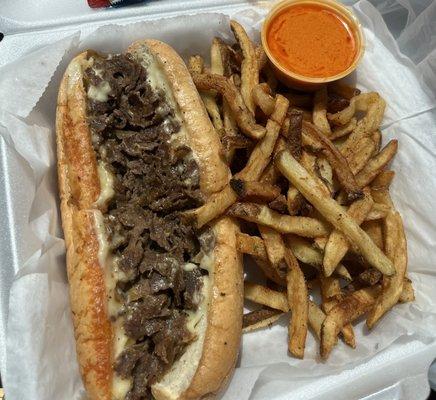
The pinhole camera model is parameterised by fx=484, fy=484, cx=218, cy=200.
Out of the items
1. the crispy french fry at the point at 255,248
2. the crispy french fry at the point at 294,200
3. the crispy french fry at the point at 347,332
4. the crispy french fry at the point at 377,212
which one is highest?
the crispy french fry at the point at 294,200

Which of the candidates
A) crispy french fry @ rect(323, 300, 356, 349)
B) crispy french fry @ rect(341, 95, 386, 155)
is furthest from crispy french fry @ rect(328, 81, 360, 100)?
crispy french fry @ rect(323, 300, 356, 349)

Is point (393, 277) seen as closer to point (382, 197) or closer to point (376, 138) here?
point (382, 197)

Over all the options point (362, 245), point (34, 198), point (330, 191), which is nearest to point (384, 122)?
point (330, 191)

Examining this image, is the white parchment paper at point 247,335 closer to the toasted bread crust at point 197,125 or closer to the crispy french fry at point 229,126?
the toasted bread crust at point 197,125

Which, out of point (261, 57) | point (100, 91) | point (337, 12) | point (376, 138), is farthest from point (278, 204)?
point (337, 12)

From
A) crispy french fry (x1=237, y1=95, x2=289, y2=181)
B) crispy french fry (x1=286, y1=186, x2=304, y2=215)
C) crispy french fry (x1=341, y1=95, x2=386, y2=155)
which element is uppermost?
crispy french fry (x1=237, y1=95, x2=289, y2=181)

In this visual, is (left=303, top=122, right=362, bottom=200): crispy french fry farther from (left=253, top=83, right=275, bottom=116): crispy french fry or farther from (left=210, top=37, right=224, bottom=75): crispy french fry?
(left=210, top=37, right=224, bottom=75): crispy french fry

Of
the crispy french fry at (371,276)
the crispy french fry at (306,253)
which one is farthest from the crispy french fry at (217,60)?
the crispy french fry at (371,276)
